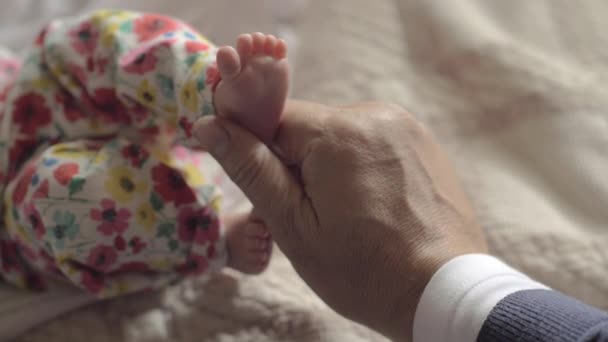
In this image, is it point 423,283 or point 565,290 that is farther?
point 565,290

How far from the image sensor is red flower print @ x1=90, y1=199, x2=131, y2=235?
2.53 ft

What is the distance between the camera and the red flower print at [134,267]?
2.70 ft

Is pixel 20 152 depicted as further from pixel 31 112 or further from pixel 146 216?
pixel 146 216

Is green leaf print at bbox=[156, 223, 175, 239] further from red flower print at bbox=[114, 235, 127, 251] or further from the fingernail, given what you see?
the fingernail

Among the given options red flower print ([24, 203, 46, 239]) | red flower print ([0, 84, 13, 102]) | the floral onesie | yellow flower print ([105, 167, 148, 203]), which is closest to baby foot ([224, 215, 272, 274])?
the floral onesie

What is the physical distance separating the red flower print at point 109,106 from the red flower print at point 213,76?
177 mm

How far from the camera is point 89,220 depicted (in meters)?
0.77

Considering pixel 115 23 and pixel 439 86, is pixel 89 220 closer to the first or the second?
pixel 115 23

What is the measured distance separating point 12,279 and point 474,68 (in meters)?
0.75

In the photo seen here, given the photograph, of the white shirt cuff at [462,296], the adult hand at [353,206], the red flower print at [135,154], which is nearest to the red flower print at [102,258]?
the red flower print at [135,154]

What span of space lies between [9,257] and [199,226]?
0.84ft

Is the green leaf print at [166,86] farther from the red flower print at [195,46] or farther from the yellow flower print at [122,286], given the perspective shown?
the yellow flower print at [122,286]

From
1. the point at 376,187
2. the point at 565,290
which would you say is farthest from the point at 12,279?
the point at 565,290

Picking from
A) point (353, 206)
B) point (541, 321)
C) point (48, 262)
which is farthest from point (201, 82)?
point (541, 321)
